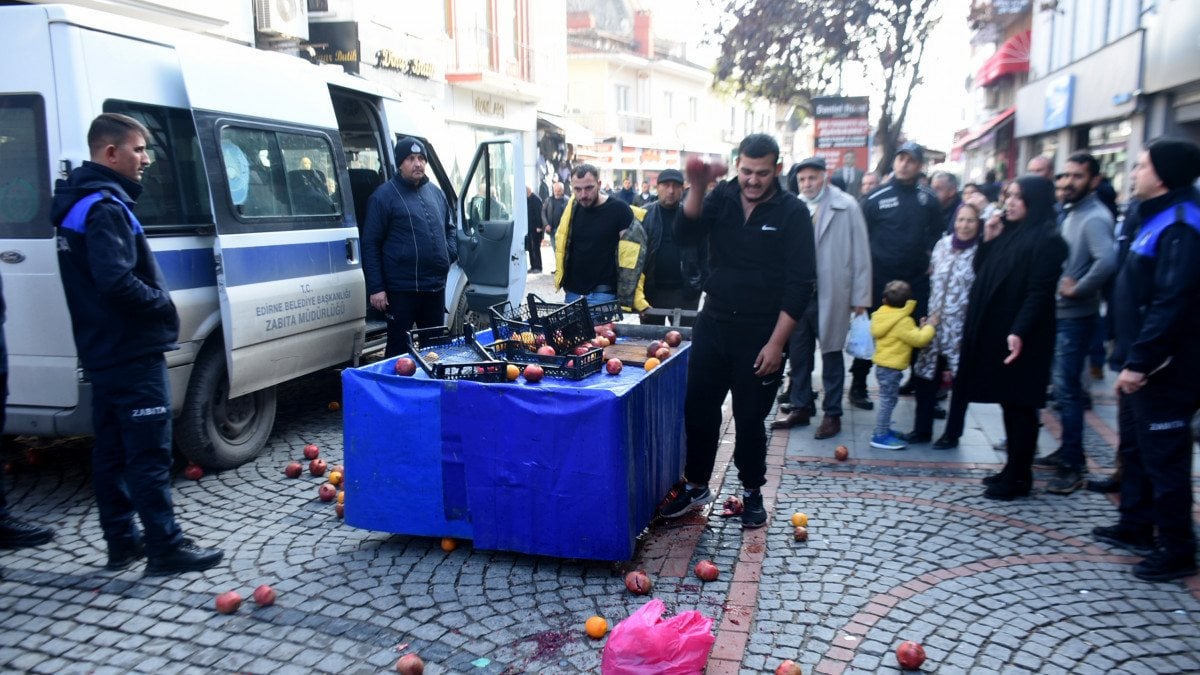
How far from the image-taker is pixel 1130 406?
4.45 meters

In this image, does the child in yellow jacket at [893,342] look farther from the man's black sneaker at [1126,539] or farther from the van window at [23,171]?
the van window at [23,171]

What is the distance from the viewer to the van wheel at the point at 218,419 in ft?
17.9

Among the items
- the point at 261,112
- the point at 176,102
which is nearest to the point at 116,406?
the point at 176,102

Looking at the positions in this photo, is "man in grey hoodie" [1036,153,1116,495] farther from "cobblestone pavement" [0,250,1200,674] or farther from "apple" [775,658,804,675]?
"apple" [775,658,804,675]

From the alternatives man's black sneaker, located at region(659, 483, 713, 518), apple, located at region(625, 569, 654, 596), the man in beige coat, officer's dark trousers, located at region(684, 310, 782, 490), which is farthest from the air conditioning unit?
apple, located at region(625, 569, 654, 596)

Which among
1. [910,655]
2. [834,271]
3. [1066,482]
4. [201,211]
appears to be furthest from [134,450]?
[1066,482]

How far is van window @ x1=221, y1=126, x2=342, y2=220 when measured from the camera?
Result: 18.4 ft

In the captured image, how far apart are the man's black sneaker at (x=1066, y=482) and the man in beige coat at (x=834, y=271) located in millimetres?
1609

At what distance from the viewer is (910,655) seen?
3.40m

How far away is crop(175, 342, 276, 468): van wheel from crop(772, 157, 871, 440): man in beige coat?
155 inches

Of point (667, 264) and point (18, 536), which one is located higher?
point (667, 264)

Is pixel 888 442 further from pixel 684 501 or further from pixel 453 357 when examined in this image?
pixel 453 357

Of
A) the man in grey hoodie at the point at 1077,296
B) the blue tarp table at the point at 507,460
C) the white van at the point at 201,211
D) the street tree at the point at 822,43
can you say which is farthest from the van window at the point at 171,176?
the street tree at the point at 822,43

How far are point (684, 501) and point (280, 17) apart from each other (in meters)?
11.5
